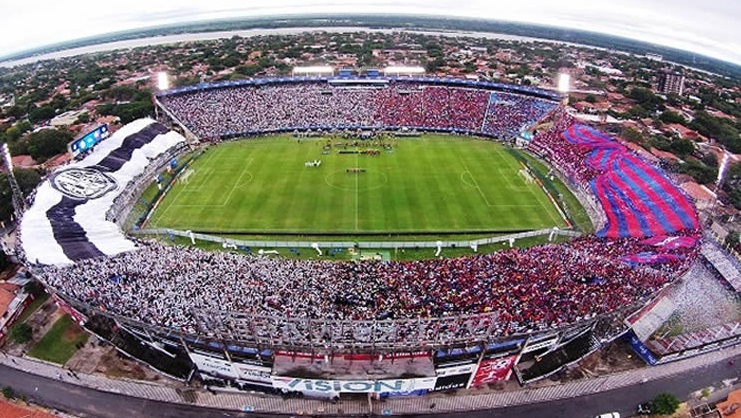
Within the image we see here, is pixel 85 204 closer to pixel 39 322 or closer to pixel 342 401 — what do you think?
pixel 39 322

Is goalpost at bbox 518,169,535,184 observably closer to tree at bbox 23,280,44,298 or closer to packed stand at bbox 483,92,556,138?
packed stand at bbox 483,92,556,138

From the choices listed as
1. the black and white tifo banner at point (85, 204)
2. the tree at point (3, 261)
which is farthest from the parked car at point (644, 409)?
the tree at point (3, 261)

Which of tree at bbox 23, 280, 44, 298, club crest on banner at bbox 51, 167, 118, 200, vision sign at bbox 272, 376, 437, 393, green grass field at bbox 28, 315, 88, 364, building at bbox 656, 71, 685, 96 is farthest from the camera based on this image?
building at bbox 656, 71, 685, 96

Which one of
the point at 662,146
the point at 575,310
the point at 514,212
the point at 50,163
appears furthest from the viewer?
the point at 662,146

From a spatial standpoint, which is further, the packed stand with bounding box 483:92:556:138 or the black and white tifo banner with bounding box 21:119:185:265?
the packed stand with bounding box 483:92:556:138

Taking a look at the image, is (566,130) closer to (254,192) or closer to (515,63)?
(254,192)

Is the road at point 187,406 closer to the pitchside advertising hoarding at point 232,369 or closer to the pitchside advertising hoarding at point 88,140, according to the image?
the pitchside advertising hoarding at point 232,369

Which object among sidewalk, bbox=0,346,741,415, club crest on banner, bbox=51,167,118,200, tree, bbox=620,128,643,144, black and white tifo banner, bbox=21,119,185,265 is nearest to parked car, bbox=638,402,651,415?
sidewalk, bbox=0,346,741,415

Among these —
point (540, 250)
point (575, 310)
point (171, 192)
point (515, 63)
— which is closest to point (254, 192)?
point (171, 192)
